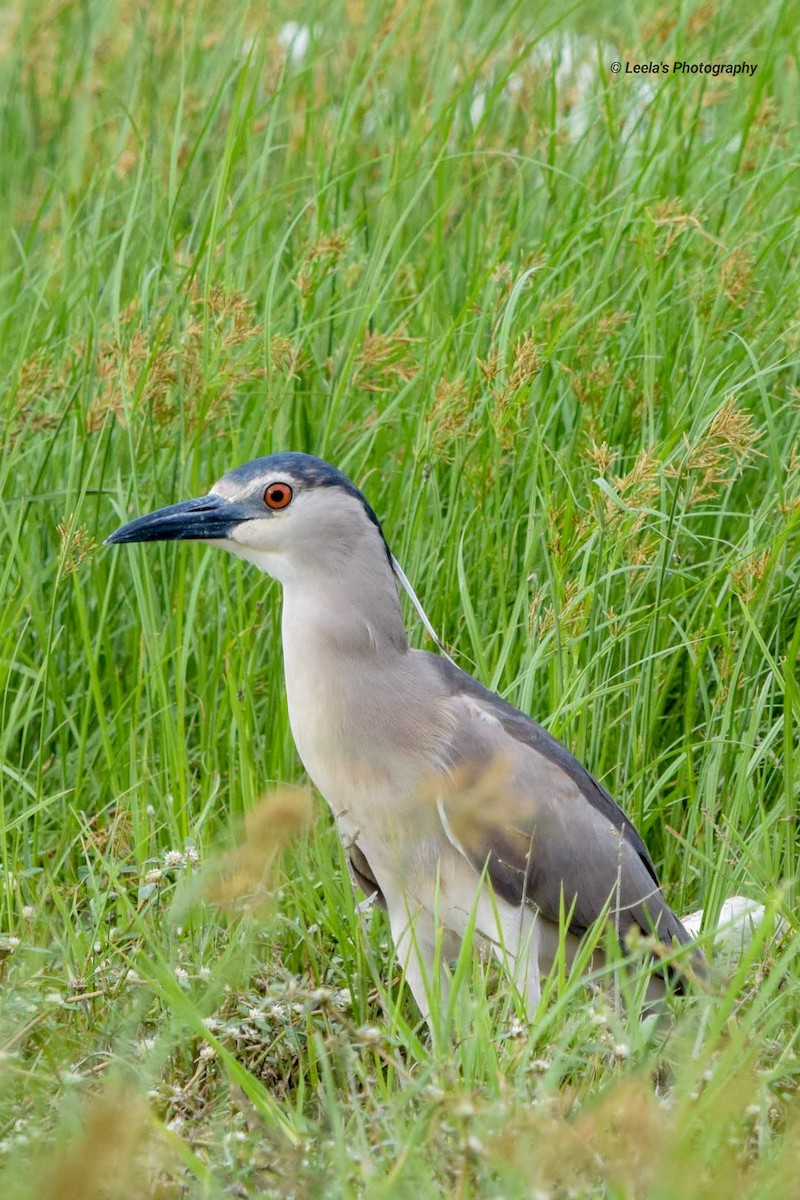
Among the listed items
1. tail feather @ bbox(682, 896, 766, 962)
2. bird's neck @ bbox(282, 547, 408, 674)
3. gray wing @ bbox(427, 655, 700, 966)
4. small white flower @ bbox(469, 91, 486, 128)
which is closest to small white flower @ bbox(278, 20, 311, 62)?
small white flower @ bbox(469, 91, 486, 128)

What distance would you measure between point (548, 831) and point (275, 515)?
0.91 m

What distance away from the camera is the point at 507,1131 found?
83.8 inches

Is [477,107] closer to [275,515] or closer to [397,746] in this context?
[275,515]

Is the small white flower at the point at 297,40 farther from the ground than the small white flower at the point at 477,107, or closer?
farther from the ground

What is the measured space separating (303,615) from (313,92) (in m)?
2.75

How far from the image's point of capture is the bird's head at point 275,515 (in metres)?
3.43

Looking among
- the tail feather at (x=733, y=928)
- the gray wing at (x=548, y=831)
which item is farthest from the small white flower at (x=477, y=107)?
the tail feather at (x=733, y=928)

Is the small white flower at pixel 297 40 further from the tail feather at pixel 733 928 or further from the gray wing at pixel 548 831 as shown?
the tail feather at pixel 733 928

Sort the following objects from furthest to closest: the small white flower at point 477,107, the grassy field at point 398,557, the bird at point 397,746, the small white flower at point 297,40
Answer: the small white flower at point 297,40
the small white flower at point 477,107
the bird at point 397,746
the grassy field at point 398,557

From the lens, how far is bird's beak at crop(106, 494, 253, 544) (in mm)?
3428

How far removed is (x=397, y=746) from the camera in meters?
3.41

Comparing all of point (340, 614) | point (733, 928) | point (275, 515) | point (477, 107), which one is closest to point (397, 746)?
point (340, 614)

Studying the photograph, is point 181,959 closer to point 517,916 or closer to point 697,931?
point 517,916

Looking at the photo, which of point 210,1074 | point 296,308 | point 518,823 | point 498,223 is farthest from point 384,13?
point 210,1074
